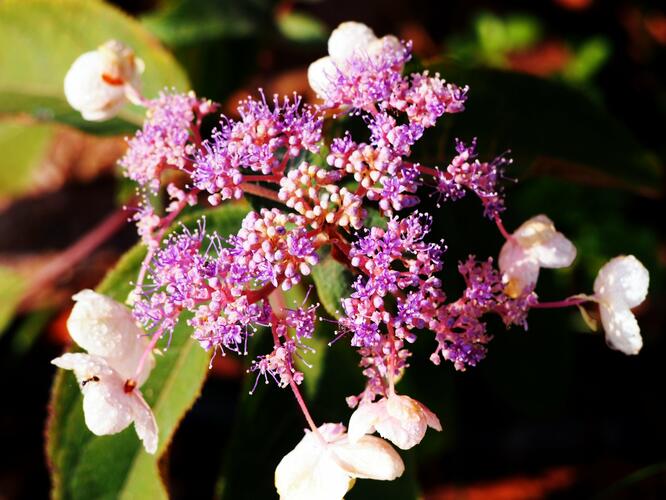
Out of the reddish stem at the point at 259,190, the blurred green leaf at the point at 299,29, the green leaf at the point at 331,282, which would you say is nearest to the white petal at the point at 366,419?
the green leaf at the point at 331,282

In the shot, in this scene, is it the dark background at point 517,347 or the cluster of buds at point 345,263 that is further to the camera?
the dark background at point 517,347

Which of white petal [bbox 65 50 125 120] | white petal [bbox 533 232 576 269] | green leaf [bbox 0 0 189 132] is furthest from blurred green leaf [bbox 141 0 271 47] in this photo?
white petal [bbox 533 232 576 269]

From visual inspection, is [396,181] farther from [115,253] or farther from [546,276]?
[115,253]

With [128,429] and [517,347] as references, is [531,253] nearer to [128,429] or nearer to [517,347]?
[517,347]

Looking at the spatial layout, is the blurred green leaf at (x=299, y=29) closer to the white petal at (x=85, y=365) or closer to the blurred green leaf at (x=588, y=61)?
the blurred green leaf at (x=588, y=61)

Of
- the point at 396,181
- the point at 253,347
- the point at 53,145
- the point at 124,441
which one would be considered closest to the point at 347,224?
the point at 396,181

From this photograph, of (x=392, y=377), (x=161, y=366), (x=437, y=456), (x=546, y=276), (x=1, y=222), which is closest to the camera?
(x=392, y=377)

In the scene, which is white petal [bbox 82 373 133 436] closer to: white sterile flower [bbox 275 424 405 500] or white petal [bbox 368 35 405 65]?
white sterile flower [bbox 275 424 405 500]
